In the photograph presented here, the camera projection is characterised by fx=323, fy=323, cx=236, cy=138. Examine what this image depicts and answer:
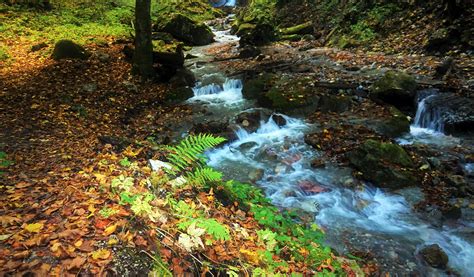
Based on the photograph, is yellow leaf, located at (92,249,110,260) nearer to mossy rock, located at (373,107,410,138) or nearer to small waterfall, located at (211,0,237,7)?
mossy rock, located at (373,107,410,138)

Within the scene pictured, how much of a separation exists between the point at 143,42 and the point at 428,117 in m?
9.07

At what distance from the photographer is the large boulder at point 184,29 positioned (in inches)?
762

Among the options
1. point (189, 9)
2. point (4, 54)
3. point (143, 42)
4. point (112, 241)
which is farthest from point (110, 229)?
point (189, 9)

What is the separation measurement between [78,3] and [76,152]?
60.5ft

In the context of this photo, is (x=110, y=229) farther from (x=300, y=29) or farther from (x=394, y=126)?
(x=300, y=29)

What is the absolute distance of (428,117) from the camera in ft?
30.0

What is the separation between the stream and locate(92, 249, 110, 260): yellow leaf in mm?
3798

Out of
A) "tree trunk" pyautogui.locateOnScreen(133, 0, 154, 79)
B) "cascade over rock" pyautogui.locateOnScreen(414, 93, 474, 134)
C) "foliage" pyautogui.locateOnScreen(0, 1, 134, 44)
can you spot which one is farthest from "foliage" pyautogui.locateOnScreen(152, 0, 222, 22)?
"cascade over rock" pyautogui.locateOnScreen(414, 93, 474, 134)

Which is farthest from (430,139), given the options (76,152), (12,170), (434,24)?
(12,170)

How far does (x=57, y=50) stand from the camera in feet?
37.4

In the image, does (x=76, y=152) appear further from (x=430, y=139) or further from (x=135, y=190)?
(x=430, y=139)

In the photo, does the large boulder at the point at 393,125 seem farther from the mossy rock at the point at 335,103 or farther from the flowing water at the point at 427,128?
the mossy rock at the point at 335,103

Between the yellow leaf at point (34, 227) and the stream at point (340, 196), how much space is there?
4239 mm

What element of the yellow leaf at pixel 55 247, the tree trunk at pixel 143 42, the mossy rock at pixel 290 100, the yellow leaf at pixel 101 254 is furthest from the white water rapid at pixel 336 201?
the tree trunk at pixel 143 42
